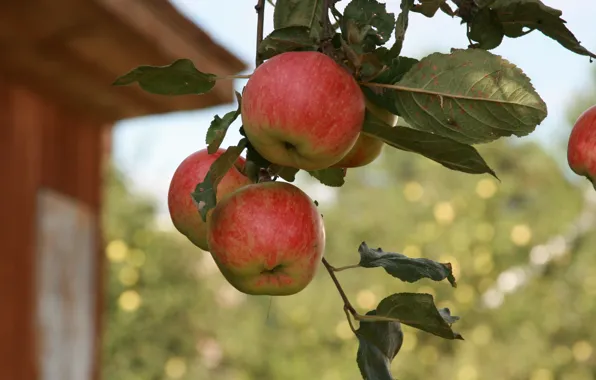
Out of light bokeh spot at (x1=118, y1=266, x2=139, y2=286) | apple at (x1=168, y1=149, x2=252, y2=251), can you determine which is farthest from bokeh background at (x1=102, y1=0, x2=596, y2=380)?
apple at (x1=168, y1=149, x2=252, y2=251)

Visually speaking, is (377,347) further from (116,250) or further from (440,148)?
(116,250)

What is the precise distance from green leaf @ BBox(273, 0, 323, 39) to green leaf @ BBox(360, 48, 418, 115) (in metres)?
0.06

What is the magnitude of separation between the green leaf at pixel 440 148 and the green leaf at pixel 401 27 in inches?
1.8

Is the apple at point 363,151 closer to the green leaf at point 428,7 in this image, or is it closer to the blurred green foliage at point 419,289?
the green leaf at point 428,7


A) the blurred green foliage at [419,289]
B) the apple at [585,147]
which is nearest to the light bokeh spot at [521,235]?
the blurred green foliage at [419,289]

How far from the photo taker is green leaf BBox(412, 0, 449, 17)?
613 mm

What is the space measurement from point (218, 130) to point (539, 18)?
0.71 ft

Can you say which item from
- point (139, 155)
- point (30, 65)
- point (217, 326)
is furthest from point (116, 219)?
point (30, 65)

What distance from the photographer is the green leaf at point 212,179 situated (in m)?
0.57

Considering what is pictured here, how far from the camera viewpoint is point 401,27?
556 mm

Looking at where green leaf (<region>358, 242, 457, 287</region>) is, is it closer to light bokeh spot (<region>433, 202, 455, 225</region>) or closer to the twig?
the twig

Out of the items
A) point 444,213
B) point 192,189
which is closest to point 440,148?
point 192,189

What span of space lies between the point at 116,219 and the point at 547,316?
9.68ft

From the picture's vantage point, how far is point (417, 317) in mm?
606
